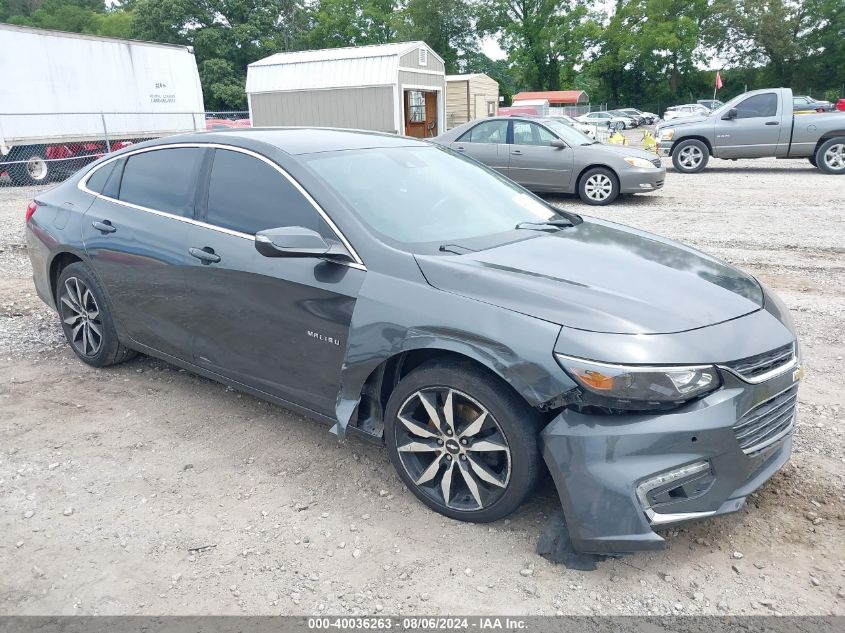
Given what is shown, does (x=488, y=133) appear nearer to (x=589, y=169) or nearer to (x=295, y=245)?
(x=589, y=169)

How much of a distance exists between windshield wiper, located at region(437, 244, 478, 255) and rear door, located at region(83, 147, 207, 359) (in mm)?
1500

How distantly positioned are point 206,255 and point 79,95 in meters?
16.8

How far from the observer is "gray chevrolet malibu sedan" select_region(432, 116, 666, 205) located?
11312 mm

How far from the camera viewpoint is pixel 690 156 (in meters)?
15.8

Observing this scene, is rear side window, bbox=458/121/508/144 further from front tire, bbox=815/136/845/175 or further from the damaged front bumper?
the damaged front bumper

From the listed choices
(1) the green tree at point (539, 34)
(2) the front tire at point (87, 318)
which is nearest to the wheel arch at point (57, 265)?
(2) the front tire at point (87, 318)

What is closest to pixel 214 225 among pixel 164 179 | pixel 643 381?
pixel 164 179

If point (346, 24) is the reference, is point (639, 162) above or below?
below

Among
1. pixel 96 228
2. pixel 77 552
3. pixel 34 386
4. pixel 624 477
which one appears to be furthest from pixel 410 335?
Answer: pixel 34 386

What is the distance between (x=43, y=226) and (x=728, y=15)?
67295mm

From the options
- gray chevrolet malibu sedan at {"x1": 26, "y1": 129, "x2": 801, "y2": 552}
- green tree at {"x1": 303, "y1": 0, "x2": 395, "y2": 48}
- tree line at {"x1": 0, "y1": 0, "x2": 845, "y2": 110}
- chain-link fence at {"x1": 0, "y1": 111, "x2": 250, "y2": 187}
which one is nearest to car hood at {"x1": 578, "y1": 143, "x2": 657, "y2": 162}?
gray chevrolet malibu sedan at {"x1": 26, "y1": 129, "x2": 801, "y2": 552}

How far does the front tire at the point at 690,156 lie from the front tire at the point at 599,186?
18.1 feet

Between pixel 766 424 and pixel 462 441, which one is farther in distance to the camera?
pixel 462 441

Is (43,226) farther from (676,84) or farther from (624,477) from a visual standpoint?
(676,84)
